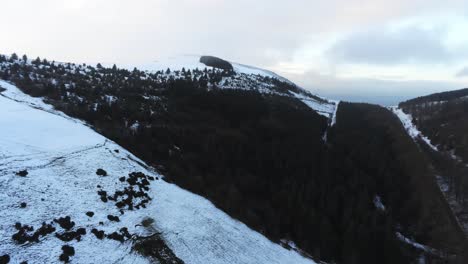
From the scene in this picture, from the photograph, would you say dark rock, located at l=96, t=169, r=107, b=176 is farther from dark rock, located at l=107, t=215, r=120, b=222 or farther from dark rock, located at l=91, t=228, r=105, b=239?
dark rock, located at l=91, t=228, r=105, b=239

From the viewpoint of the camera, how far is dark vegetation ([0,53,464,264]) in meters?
49.1

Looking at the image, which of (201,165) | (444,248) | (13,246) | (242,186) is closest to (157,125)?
(201,165)

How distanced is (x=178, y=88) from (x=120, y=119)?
166 ft

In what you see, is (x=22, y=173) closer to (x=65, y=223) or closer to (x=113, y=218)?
(x=65, y=223)

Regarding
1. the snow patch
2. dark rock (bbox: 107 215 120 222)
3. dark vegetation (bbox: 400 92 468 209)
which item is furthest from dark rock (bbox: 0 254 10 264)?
dark vegetation (bbox: 400 92 468 209)

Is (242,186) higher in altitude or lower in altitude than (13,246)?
lower

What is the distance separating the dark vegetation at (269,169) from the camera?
161ft

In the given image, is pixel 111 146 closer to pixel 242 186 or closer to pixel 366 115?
pixel 242 186

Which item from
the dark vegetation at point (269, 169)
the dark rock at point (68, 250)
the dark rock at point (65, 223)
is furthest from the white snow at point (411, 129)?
the dark rock at point (68, 250)

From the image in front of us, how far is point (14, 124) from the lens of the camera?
1497 inches

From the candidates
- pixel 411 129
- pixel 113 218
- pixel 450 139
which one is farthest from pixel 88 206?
pixel 411 129

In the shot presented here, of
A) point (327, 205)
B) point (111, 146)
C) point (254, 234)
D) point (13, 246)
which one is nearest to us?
point (13, 246)

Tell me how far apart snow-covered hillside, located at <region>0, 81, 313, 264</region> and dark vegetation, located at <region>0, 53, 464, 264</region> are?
164cm

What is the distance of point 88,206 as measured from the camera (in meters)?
28.2
